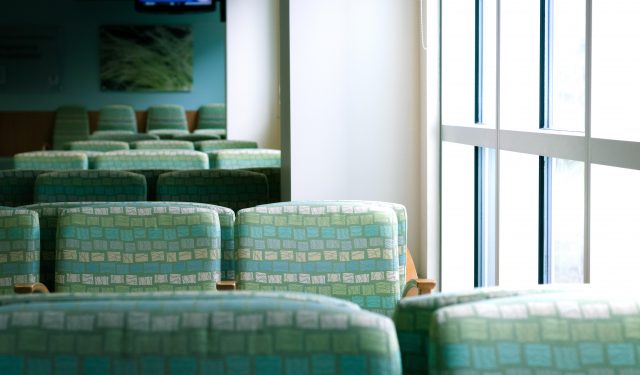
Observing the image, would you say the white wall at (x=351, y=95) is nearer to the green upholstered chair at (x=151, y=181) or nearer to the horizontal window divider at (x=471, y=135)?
the horizontal window divider at (x=471, y=135)

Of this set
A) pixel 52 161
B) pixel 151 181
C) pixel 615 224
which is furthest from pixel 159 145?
pixel 615 224

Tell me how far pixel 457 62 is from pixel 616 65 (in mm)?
2080

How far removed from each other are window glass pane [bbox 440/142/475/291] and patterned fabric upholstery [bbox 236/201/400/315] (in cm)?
180

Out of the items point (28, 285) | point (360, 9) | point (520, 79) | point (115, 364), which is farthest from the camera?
point (360, 9)

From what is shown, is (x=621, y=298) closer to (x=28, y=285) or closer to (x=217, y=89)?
(x=28, y=285)

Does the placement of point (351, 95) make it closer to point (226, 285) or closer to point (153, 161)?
point (153, 161)

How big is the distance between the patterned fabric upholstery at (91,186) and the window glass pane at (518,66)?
1.74 m

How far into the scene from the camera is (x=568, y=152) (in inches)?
148

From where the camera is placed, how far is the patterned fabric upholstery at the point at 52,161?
6695mm

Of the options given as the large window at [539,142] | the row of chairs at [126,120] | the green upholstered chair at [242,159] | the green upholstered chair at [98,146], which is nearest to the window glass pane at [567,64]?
the large window at [539,142]

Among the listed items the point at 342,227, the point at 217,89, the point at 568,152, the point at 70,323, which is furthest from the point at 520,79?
the point at 217,89

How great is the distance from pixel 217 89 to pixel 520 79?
1575 centimetres

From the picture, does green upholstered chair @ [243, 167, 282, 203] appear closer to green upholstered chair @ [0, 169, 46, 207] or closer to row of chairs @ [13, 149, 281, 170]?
row of chairs @ [13, 149, 281, 170]

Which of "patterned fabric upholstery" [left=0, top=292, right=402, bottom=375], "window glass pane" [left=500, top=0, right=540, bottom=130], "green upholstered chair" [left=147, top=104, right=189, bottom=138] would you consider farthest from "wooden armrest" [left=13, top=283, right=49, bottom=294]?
"green upholstered chair" [left=147, top=104, right=189, bottom=138]
